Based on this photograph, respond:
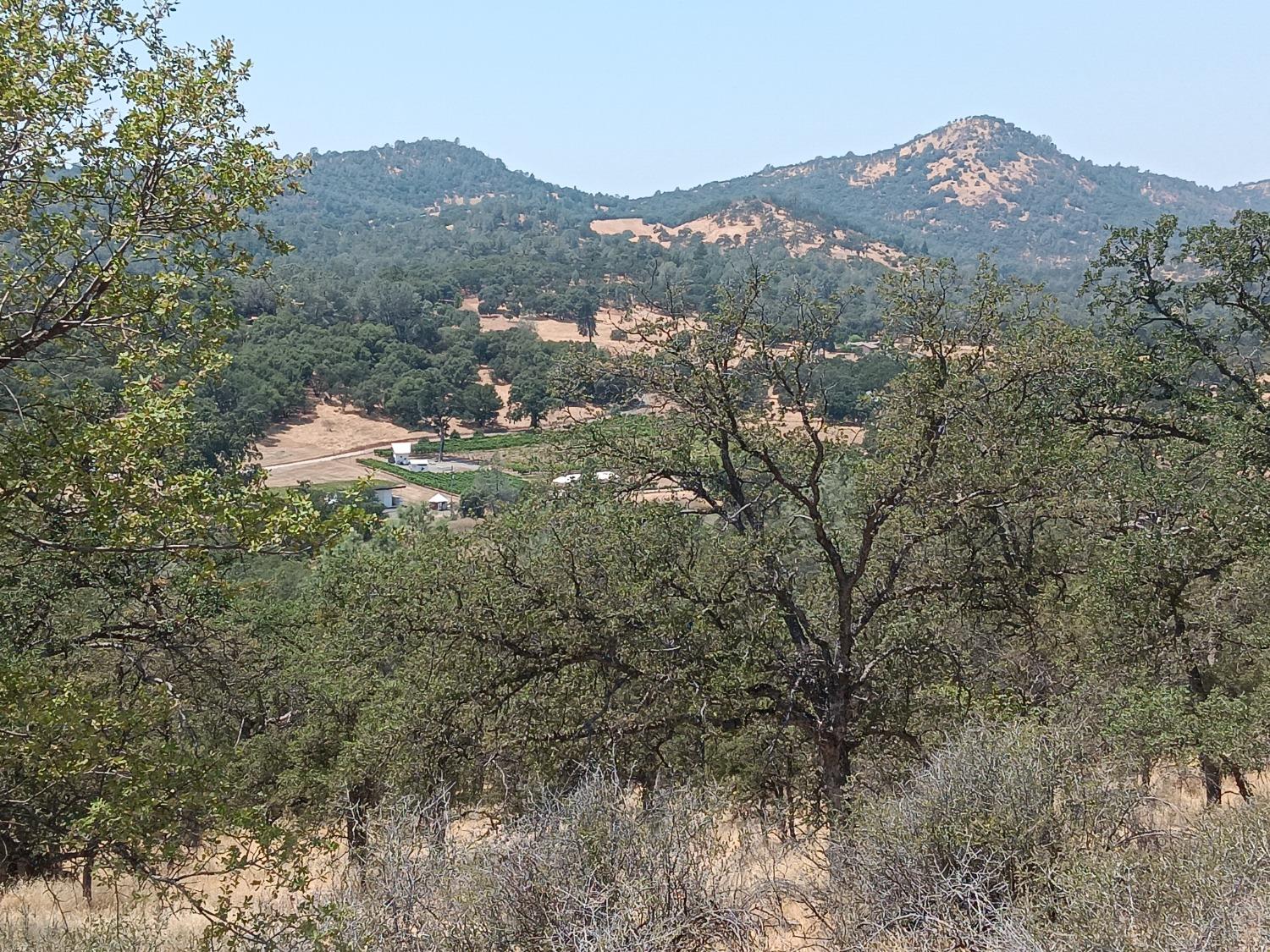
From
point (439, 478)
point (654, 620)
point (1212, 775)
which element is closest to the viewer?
point (654, 620)

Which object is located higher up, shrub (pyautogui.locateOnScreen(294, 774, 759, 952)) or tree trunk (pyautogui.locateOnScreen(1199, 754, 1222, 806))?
Result: shrub (pyautogui.locateOnScreen(294, 774, 759, 952))

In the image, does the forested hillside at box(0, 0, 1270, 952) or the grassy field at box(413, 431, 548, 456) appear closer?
the forested hillside at box(0, 0, 1270, 952)

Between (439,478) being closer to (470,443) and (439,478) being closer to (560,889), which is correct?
(470,443)

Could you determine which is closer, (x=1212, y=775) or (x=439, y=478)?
(x=1212, y=775)

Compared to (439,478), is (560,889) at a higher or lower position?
higher

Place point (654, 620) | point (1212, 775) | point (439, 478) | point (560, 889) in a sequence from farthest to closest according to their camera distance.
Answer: point (439, 478)
point (1212, 775)
point (654, 620)
point (560, 889)

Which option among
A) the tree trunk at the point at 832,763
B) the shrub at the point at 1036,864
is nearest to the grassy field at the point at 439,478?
the tree trunk at the point at 832,763

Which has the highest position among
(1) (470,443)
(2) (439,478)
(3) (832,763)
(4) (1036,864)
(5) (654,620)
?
(5) (654,620)

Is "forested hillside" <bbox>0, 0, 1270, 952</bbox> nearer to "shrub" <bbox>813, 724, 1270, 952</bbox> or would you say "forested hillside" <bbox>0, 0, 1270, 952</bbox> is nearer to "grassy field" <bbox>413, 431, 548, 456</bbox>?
"shrub" <bbox>813, 724, 1270, 952</bbox>

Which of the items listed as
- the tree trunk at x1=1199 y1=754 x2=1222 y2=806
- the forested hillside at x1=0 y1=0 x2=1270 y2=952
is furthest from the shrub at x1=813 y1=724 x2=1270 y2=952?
the tree trunk at x1=1199 y1=754 x2=1222 y2=806

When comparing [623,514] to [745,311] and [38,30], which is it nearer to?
[745,311]

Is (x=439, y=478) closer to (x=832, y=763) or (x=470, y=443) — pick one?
(x=470, y=443)

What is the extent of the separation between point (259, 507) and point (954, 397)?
734 cm

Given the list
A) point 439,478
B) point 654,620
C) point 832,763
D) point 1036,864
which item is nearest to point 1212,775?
point 832,763
